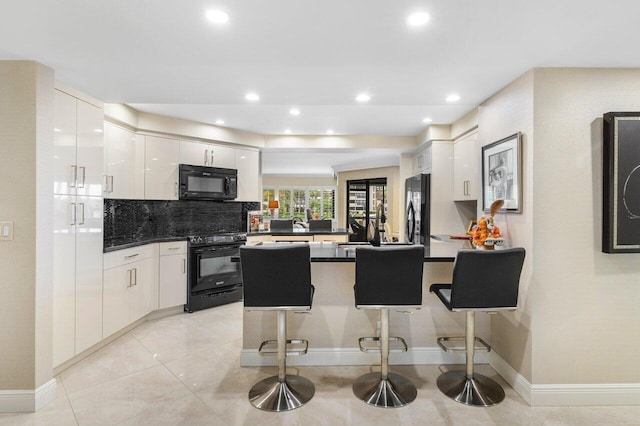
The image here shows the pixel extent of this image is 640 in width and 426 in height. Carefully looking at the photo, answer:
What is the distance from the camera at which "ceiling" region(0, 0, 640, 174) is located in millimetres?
1559

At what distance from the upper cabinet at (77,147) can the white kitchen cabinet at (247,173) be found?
199 cm

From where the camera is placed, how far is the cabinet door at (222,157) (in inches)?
175

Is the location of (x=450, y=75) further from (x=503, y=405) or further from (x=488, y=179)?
(x=503, y=405)

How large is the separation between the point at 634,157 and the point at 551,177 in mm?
490

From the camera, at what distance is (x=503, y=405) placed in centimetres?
214

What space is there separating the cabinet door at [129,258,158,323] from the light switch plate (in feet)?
4.37

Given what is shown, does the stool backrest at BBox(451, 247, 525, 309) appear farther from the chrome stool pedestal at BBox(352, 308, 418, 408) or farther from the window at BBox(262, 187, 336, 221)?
the window at BBox(262, 187, 336, 221)

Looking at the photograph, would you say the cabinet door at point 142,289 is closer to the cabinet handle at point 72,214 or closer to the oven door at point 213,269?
the oven door at point 213,269

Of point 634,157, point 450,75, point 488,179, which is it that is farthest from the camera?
point 488,179

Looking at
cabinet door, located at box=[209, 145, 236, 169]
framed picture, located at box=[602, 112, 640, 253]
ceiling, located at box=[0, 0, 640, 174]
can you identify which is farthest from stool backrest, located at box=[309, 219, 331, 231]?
framed picture, located at box=[602, 112, 640, 253]

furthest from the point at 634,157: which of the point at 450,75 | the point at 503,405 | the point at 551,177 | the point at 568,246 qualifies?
the point at 503,405

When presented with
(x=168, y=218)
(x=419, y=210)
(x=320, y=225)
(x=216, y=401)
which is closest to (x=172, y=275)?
(x=168, y=218)

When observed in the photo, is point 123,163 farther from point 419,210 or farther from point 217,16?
point 419,210

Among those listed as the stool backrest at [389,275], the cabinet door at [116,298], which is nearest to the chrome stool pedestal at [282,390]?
the stool backrest at [389,275]
